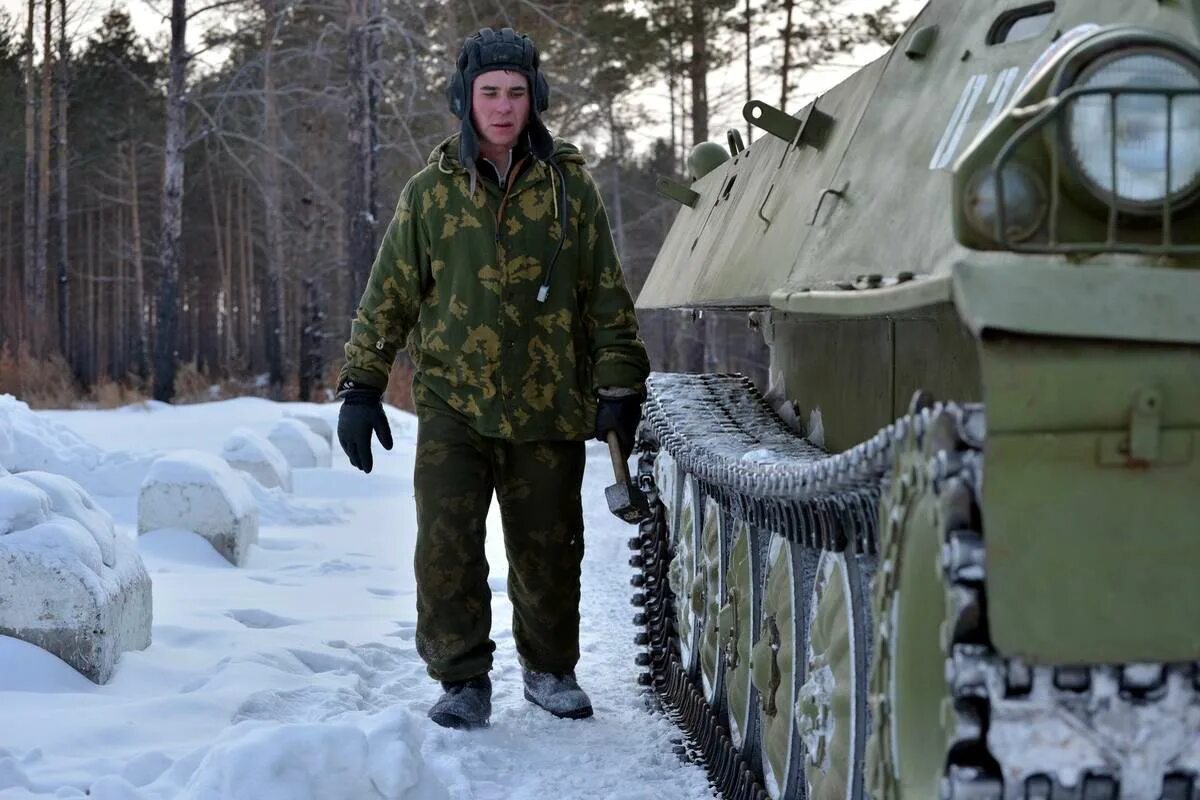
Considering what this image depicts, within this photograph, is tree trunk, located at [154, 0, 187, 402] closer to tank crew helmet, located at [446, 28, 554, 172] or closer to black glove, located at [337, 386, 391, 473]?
tank crew helmet, located at [446, 28, 554, 172]

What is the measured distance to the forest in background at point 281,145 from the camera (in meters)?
19.5

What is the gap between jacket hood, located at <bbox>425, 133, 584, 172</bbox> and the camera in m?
4.71

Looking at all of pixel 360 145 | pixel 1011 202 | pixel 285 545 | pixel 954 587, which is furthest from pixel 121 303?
pixel 954 587

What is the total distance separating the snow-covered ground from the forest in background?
7360 millimetres

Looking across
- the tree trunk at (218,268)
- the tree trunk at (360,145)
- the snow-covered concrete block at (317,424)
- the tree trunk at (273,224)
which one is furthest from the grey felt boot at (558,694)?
the tree trunk at (218,268)

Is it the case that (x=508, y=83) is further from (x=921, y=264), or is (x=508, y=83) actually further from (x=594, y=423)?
(x=921, y=264)

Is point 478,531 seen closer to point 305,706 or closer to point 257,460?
point 305,706

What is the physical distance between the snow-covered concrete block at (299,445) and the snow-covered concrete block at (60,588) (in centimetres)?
654

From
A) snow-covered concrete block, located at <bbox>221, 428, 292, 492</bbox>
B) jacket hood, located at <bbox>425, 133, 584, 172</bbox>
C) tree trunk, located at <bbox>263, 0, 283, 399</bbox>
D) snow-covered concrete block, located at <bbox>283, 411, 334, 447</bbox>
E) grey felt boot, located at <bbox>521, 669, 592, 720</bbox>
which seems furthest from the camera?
tree trunk, located at <bbox>263, 0, 283, 399</bbox>

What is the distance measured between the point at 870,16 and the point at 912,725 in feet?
75.9

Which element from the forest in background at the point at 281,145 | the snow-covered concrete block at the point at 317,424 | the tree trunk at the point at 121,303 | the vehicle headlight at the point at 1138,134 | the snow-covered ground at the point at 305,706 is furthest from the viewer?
the tree trunk at the point at 121,303

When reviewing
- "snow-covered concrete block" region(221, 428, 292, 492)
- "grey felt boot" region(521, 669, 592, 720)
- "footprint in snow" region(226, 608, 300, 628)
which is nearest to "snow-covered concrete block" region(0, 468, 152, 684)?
"footprint in snow" region(226, 608, 300, 628)

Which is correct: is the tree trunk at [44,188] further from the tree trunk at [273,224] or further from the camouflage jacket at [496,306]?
the camouflage jacket at [496,306]

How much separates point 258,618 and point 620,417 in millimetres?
2290
